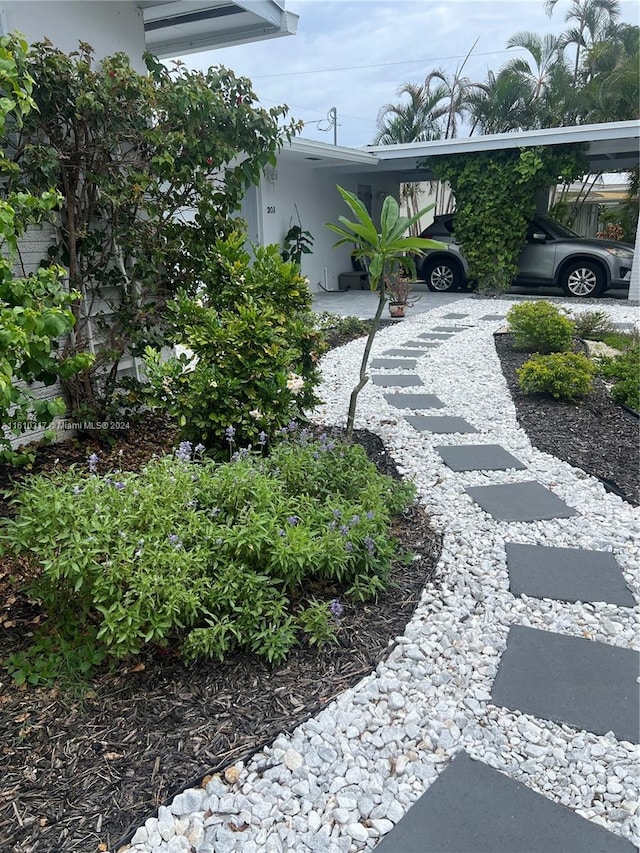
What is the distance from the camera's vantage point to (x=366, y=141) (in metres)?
21.8

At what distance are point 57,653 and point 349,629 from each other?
107 cm

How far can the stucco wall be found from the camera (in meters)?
3.73

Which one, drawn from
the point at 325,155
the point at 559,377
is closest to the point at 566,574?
the point at 559,377

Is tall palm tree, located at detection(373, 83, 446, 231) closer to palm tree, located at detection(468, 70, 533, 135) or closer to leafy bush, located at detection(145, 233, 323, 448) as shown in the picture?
palm tree, located at detection(468, 70, 533, 135)

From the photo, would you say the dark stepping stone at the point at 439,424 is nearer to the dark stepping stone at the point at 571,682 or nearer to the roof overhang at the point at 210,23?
the dark stepping stone at the point at 571,682

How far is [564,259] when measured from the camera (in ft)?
39.0

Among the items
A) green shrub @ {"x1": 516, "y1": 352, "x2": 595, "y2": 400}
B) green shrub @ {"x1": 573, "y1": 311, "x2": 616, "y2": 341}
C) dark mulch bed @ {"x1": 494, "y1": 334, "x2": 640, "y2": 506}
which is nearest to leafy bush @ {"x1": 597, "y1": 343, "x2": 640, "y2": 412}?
dark mulch bed @ {"x1": 494, "y1": 334, "x2": 640, "y2": 506}

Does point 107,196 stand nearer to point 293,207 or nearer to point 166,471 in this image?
point 166,471

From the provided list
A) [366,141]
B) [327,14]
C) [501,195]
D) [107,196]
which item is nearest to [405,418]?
[107,196]

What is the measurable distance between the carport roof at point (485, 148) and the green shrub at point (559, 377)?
6479mm

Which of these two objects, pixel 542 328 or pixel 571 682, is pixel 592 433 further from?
pixel 571 682

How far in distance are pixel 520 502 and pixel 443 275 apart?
11.0m

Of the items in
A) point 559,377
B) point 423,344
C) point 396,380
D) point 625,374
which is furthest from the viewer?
point 423,344

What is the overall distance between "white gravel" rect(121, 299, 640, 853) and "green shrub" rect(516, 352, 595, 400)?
204 cm
